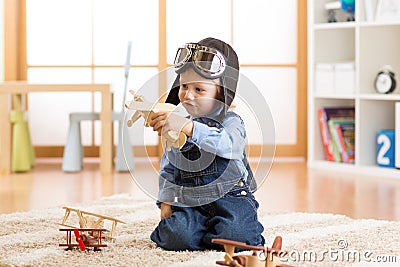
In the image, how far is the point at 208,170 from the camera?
1.95 metres

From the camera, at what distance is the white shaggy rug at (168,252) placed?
183 cm

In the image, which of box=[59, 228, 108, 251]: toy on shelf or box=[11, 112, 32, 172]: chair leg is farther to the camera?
box=[11, 112, 32, 172]: chair leg

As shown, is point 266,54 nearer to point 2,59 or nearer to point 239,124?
point 2,59

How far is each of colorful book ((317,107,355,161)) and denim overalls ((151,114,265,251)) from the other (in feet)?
6.40

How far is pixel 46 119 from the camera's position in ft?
14.0

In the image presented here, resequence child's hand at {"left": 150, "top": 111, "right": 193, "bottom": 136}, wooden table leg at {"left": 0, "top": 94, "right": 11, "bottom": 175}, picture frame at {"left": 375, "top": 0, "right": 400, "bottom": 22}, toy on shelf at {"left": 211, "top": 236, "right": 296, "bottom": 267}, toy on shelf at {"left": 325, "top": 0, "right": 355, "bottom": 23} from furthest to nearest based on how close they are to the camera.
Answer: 1. toy on shelf at {"left": 325, "top": 0, "right": 355, "bottom": 23}
2. wooden table leg at {"left": 0, "top": 94, "right": 11, "bottom": 175}
3. picture frame at {"left": 375, "top": 0, "right": 400, "bottom": 22}
4. child's hand at {"left": 150, "top": 111, "right": 193, "bottom": 136}
5. toy on shelf at {"left": 211, "top": 236, "right": 296, "bottom": 267}

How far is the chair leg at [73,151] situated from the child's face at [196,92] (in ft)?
6.28

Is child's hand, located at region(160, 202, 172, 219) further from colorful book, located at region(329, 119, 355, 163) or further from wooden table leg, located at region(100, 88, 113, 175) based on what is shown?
colorful book, located at region(329, 119, 355, 163)

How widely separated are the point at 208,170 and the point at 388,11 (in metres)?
1.95

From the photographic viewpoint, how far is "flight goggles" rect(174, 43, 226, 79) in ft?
6.31

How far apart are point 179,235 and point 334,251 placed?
360mm

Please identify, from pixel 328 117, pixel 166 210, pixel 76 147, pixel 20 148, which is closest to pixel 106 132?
pixel 76 147

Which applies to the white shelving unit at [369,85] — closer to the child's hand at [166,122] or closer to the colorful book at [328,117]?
the colorful book at [328,117]

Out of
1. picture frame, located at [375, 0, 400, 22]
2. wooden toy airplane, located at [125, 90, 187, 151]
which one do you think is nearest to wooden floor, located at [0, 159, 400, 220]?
picture frame, located at [375, 0, 400, 22]
